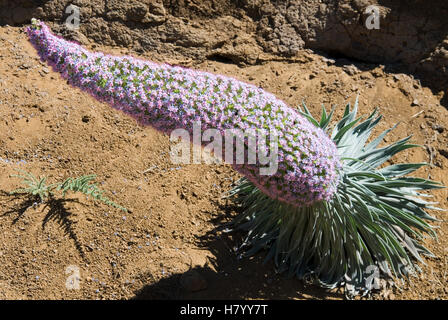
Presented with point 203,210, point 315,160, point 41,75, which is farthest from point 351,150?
point 41,75

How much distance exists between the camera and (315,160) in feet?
10.6

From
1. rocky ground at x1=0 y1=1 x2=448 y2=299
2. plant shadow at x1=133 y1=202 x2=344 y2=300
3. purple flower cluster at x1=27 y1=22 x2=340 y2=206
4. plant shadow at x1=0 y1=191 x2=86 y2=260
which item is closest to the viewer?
purple flower cluster at x1=27 y1=22 x2=340 y2=206

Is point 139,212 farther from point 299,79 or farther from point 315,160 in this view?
point 299,79

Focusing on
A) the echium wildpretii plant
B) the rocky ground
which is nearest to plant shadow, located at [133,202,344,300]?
the rocky ground

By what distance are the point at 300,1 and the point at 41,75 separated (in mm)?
3438

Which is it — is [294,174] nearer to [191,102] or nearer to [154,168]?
[191,102]

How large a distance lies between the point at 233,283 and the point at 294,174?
1324 millimetres

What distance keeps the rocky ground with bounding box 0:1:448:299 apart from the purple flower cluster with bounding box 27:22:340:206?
4.12 ft

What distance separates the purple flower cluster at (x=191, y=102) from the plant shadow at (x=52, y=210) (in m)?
1.69

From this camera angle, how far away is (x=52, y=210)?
4352mm

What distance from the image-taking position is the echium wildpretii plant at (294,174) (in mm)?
3021

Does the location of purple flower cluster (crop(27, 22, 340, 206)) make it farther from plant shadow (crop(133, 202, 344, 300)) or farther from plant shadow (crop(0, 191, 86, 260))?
plant shadow (crop(0, 191, 86, 260))

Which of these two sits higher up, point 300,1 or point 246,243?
point 300,1

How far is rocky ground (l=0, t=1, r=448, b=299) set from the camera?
4.01 meters
